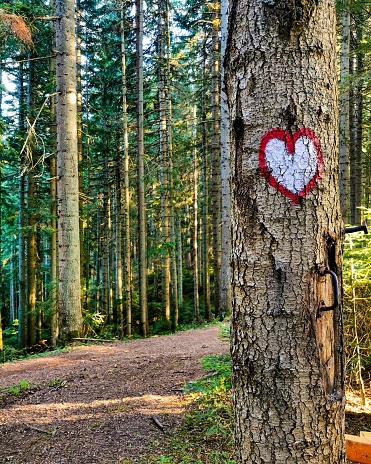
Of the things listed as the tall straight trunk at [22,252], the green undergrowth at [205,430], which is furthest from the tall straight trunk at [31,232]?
the green undergrowth at [205,430]

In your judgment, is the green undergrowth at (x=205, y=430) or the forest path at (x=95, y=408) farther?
the forest path at (x=95, y=408)

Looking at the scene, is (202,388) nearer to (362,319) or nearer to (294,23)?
(362,319)

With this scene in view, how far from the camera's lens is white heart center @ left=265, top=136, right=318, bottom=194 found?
137 centimetres

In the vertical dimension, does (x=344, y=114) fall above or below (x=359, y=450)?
above

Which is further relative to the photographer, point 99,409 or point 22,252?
point 22,252

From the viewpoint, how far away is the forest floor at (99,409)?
3250 millimetres

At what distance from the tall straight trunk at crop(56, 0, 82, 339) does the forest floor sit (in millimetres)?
2046

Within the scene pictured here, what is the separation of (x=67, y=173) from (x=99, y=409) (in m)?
5.38

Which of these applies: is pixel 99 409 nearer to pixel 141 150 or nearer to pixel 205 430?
pixel 205 430

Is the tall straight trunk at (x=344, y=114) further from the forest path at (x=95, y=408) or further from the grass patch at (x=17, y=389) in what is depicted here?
the grass patch at (x=17, y=389)

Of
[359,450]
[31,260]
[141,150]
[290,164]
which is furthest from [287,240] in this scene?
[31,260]

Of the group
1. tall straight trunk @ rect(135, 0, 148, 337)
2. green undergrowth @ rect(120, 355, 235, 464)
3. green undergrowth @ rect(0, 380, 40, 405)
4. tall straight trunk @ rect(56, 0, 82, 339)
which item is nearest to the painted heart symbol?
green undergrowth @ rect(120, 355, 235, 464)

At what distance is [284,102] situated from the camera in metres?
1.35

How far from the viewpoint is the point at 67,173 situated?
778 cm
